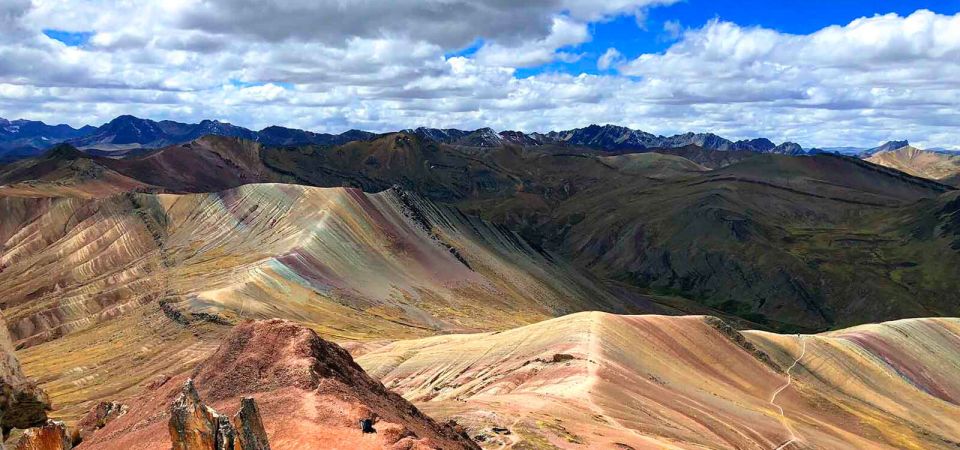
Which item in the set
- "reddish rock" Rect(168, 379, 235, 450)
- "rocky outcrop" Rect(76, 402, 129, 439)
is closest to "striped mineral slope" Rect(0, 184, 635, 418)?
"rocky outcrop" Rect(76, 402, 129, 439)

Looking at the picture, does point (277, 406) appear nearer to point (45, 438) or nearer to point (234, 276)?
point (45, 438)

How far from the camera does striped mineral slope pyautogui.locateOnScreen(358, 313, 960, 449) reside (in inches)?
2106

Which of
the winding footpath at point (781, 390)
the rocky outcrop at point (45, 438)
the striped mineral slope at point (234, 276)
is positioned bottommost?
the winding footpath at point (781, 390)

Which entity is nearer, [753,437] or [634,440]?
[634,440]

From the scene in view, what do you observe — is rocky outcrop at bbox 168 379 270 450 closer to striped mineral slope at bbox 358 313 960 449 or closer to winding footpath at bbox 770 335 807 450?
striped mineral slope at bbox 358 313 960 449

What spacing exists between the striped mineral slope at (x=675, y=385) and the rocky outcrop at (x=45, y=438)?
71.9 feet

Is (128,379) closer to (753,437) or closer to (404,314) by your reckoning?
(404,314)

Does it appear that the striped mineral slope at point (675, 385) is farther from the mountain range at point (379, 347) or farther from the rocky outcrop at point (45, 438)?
the rocky outcrop at point (45, 438)

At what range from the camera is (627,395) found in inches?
2485

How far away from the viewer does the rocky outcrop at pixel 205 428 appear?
26969 mm

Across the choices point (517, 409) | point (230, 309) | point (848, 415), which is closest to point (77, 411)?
point (230, 309)

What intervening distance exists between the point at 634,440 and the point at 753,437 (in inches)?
786

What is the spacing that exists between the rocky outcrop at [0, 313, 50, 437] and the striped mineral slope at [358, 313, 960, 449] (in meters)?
22.4

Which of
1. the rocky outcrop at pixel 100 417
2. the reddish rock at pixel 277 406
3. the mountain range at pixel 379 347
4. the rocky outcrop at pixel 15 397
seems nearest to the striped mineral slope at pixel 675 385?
the mountain range at pixel 379 347
